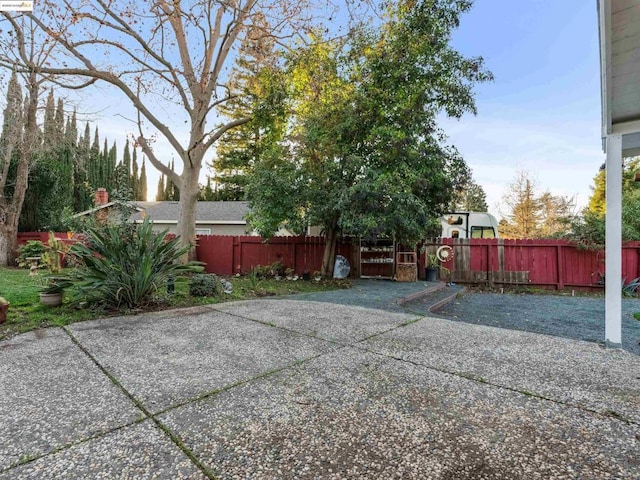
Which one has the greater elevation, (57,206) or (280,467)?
(57,206)

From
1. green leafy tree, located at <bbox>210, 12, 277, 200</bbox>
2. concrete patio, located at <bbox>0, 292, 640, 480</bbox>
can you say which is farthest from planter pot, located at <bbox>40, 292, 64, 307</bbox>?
green leafy tree, located at <bbox>210, 12, 277, 200</bbox>

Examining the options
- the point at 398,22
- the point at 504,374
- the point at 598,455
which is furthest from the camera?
the point at 398,22

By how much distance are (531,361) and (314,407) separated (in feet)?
7.20

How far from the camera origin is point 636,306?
23.0 ft

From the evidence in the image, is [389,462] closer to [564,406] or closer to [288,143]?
[564,406]

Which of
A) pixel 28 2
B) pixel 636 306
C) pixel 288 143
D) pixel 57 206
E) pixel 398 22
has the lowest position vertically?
pixel 636 306

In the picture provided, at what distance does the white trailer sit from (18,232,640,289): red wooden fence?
364cm

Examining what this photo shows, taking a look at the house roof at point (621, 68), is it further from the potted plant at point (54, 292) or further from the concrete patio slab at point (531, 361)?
the potted plant at point (54, 292)

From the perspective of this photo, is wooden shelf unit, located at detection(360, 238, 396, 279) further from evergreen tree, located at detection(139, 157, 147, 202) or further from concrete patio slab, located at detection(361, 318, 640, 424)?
evergreen tree, located at detection(139, 157, 147, 202)

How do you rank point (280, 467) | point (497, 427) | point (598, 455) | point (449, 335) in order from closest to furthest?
point (280, 467) → point (598, 455) → point (497, 427) → point (449, 335)

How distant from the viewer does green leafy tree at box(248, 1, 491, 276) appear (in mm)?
8234

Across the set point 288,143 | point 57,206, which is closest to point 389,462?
point 288,143

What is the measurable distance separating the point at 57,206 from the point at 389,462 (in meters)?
18.1

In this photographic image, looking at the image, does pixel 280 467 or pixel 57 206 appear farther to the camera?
pixel 57 206
